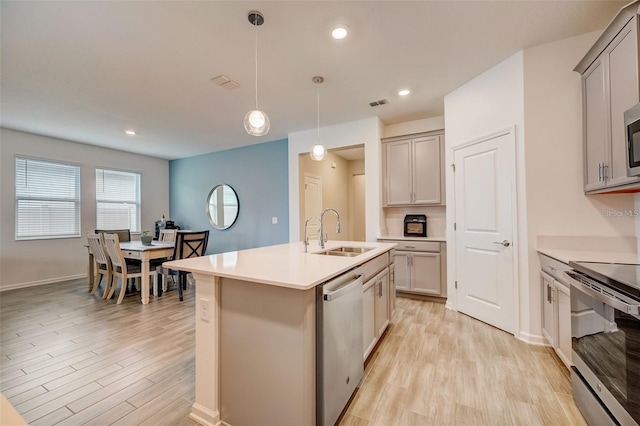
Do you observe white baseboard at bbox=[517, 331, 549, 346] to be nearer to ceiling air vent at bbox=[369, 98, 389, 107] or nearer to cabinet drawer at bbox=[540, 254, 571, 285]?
cabinet drawer at bbox=[540, 254, 571, 285]

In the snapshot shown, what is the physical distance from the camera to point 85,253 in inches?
210

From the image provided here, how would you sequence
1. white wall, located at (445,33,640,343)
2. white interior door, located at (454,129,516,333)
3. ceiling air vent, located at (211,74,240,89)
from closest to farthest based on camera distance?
white wall, located at (445,33,640,343) → white interior door, located at (454,129,516,333) → ceiling air vent, located at (211,74,240,89)

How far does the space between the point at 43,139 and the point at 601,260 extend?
25.5 ft

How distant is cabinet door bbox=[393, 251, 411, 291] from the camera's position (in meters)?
3.80

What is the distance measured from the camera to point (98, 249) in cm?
411

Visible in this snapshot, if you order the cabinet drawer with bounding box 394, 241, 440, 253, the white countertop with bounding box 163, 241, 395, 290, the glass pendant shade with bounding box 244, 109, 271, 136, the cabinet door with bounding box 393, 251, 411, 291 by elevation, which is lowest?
the cabinet door with bounding box 393, 251, 411, 291

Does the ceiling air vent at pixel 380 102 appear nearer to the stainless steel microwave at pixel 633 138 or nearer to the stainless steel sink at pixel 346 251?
the stainless steel sink at pixel 346 251

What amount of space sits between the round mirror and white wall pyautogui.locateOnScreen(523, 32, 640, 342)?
200 inches

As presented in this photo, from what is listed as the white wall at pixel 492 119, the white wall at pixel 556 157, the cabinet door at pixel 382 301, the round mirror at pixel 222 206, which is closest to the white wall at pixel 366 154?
the white wall at pixel 492 119

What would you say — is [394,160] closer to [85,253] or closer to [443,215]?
[443,215]

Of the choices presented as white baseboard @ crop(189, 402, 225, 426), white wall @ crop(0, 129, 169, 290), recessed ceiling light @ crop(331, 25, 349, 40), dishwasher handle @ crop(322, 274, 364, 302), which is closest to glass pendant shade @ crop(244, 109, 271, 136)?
recessed ceiling light @ crop(331, 25, 349, 40)

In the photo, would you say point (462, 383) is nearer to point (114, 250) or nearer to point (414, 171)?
point (414, 171)

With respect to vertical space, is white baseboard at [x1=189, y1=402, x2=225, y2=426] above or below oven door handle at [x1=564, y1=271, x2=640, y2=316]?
below

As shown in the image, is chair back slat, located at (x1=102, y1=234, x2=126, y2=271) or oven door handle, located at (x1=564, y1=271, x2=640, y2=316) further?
chair back slat, located at (x1=102, y1=234, x2=126, y2=271)
